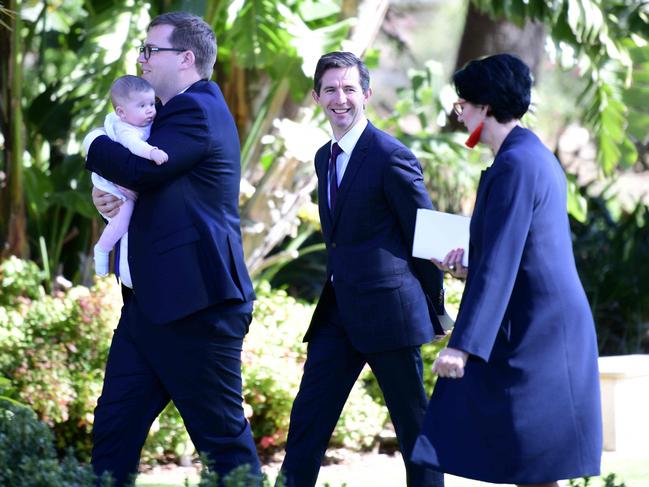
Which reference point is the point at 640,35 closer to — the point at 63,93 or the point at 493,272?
the point at 63,93

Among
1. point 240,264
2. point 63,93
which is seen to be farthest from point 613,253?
point 240,264

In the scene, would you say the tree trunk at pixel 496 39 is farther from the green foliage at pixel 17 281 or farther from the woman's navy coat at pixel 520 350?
the woman's navy coat at pixel 520 350

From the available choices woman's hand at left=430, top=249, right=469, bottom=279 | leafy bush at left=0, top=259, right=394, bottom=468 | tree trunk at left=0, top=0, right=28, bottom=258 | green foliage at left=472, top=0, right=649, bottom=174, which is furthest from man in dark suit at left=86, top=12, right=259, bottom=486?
green foliage at left=472, top=0, right=649, bottom=174

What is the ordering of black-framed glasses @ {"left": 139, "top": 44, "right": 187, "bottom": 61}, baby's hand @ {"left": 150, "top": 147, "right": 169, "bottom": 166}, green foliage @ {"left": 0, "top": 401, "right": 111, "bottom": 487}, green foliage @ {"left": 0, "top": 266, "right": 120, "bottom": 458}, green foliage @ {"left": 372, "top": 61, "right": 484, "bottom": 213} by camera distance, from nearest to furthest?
green foliage @ {"left": 0, "top": 401, "right": 111, "bottom": 487}, baby's hand @ {"left": 150, "top": 147, "right": 169, "bottom": 166}, black-framed glasses @ {"left": 139, "top": 44, "right": 187, "bottom": 61}, green foliage @ {"left": 0, "top": 266, "right": 120, "bottom": 458}, green foliage @ {"left": 372, "top": 61, "right": 484, "bottom": 213}

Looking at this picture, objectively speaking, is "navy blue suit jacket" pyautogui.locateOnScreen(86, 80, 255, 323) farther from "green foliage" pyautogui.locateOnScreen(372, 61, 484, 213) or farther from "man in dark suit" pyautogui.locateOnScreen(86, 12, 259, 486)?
"green foliage" pyautogui.locateOnScreen(372, 61, 484, 213)

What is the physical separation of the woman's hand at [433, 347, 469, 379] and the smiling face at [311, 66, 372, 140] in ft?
4.70

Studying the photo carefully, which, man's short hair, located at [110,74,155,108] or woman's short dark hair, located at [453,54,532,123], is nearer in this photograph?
woman's short dark hair, located at [453,54,532,123]

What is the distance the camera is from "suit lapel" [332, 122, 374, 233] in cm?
504

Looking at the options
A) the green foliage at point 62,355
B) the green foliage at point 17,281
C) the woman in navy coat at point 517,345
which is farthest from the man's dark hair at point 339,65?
the green foliage at point 17,281

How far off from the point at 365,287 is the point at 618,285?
21.2 feet

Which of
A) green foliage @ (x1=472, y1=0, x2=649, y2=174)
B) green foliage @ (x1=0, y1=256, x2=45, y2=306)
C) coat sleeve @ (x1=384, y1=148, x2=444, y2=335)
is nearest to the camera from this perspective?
coat sleeve @ (x1=384, y1=148, x2=444, y2=335)

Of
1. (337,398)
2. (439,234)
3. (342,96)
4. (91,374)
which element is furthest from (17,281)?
(439,234)

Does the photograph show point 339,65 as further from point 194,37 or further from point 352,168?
point 194,37

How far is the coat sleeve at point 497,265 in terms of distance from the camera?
395 centimetres
